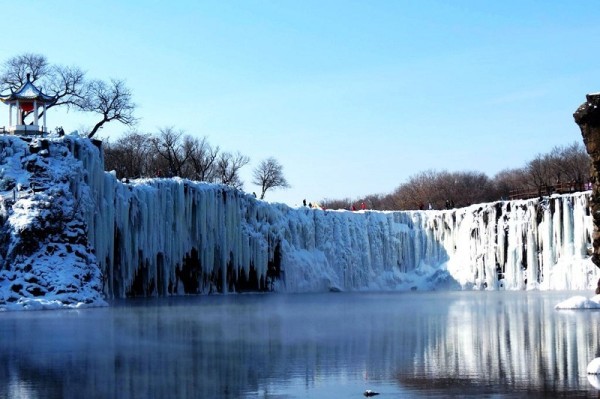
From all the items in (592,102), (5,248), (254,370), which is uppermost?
(592,102)

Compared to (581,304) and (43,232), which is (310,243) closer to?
(43,232)

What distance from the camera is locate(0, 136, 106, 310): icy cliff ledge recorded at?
35781mm

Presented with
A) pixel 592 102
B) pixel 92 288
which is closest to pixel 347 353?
pixel 592 102

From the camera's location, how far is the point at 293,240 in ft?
190

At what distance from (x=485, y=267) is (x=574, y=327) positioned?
115 ft

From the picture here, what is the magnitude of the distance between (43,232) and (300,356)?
77.7 feet

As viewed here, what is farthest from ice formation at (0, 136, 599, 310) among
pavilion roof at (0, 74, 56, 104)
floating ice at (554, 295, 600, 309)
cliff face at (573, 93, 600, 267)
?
cliff face at (573, 93, 600, 267)

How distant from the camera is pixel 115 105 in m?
67.9

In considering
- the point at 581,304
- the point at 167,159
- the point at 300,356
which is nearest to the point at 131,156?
the point at 167,159

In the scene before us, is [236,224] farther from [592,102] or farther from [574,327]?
[574,327]

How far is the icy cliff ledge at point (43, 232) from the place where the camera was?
35.8 metres

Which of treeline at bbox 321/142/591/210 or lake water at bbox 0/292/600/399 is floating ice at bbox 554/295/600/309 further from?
treeline at bbox 321/142/591/210

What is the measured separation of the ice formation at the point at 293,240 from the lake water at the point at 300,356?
1428 centimetres

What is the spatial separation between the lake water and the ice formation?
46.8 feet
